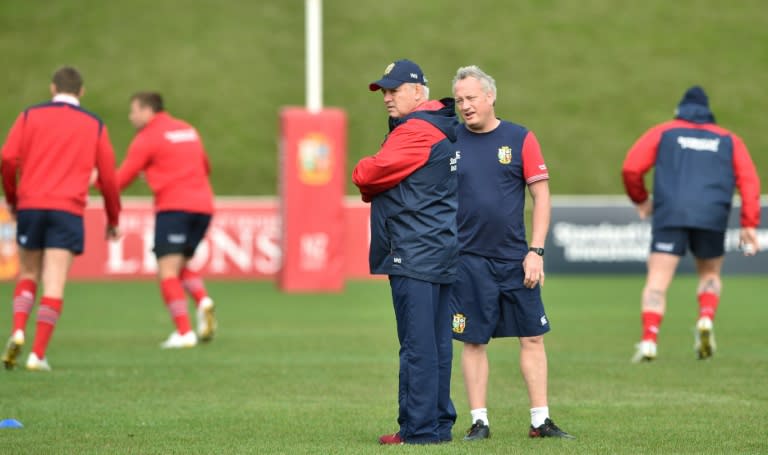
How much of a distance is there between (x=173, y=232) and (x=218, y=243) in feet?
35.0

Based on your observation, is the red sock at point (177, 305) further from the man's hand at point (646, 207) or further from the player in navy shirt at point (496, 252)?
the player in navy shirt at point (496, 252)

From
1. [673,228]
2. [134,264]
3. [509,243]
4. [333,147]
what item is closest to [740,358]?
[673,228]

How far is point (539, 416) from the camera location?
779cm

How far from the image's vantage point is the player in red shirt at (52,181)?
1099 cm

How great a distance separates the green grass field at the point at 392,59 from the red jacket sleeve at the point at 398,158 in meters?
24.8

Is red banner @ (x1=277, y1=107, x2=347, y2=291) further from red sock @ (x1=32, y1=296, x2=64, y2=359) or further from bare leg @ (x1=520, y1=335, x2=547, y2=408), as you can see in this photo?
bare leg @ (x1=520, y1=335, x2=547, y2=408)

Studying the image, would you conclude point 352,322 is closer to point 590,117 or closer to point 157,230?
point 157,230

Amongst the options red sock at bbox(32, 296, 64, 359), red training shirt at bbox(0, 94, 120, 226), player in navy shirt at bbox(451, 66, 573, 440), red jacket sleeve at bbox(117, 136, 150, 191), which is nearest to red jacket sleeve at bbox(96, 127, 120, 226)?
red training shirt at bbox(0, 94, 120, 226)

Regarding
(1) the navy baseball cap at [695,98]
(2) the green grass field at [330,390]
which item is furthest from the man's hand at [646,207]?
(2) the green grass field at [330,390]

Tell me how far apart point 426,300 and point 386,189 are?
579 millimetres

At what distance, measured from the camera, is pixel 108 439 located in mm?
7688

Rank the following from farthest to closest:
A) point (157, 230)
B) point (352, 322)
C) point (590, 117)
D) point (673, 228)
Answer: point (590, 117) < point (352, 322) < point (157, 230) < point (673, 228)

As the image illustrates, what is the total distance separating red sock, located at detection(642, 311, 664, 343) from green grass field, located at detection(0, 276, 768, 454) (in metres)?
0.23

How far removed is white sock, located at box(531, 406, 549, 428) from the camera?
7.78 meters
